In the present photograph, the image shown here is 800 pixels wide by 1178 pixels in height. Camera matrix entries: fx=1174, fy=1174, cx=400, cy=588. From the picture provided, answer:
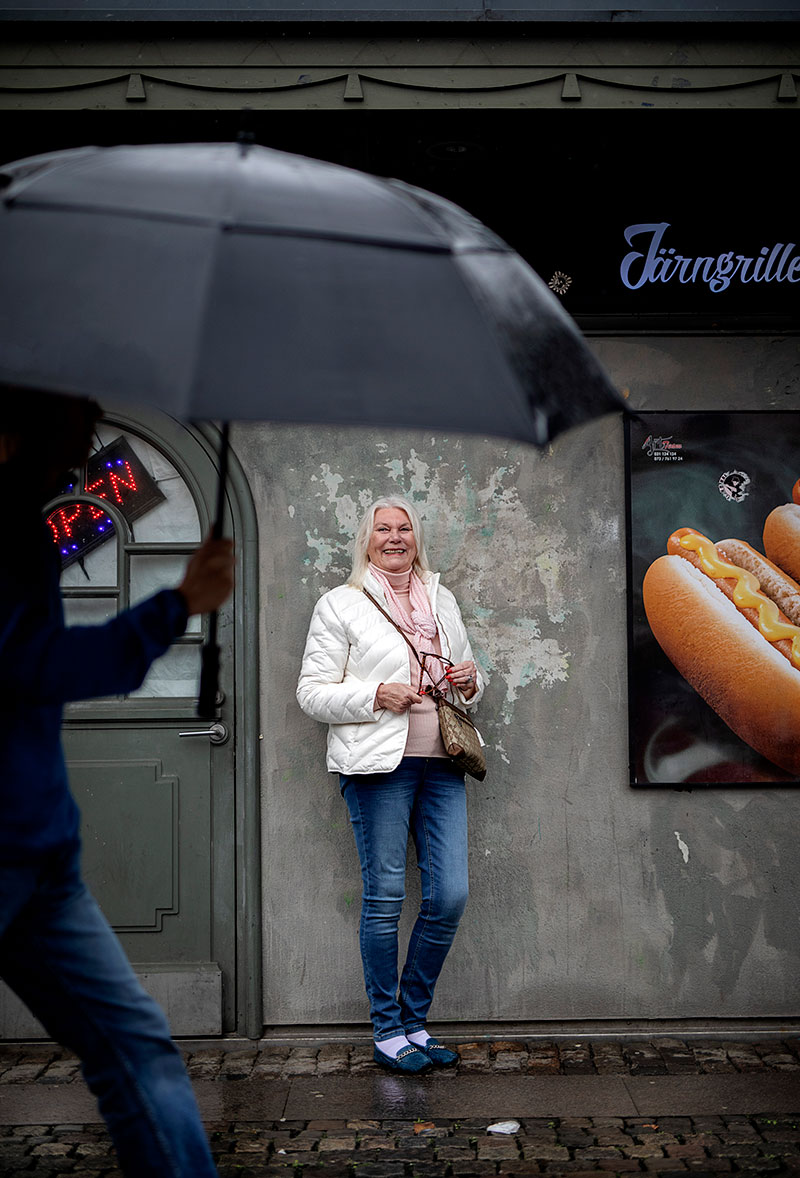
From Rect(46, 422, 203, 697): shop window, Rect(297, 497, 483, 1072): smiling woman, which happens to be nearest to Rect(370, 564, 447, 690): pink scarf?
Rect(297, 497, 483, 1072): smiling woman

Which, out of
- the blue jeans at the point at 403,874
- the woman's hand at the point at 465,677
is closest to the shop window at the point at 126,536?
the blue jeans at the point at 403,874

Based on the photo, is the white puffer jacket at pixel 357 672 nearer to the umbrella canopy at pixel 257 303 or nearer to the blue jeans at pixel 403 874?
the blue jeans at pixel 403 874

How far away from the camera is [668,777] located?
511 cm

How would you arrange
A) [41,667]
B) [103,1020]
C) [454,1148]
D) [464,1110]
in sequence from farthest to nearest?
1. [464,1110]
2. [454,1148]
3. [103,1020]
4. [41,667]

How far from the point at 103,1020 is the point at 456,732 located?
7.59 ft

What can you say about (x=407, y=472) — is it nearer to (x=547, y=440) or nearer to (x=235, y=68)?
(x=235, y=68)

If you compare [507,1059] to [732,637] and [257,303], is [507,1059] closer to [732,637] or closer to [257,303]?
[732,637]

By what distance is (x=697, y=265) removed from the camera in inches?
202

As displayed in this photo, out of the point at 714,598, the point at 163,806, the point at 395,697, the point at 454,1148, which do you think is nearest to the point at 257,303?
the point at 395,697

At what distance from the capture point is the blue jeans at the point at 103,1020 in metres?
2.43

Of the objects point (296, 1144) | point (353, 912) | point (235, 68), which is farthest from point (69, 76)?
point (296, 1144)

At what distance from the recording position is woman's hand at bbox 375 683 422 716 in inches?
176

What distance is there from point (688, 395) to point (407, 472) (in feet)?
4.24

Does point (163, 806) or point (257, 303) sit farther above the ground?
→ point (257, 303)
